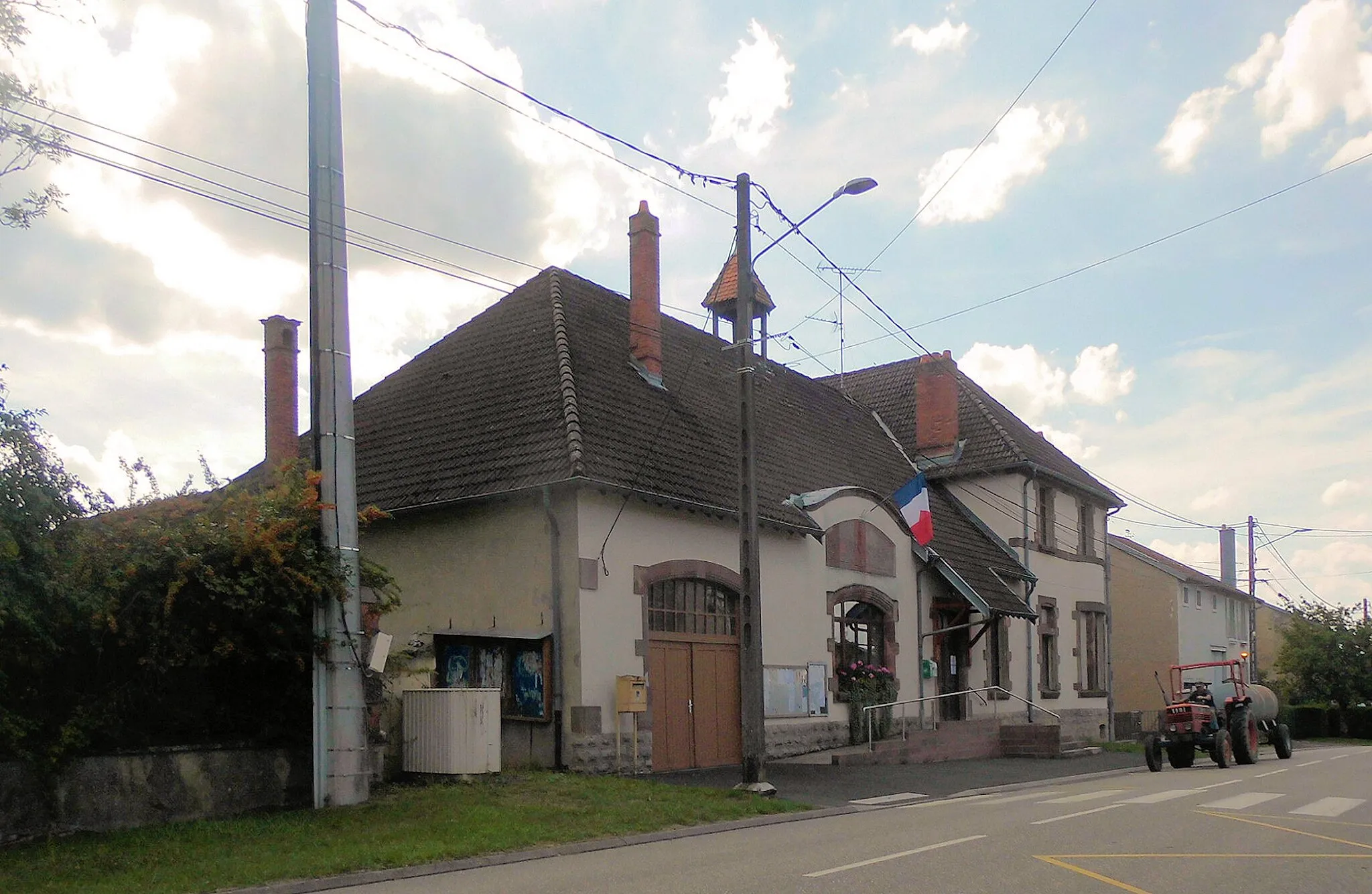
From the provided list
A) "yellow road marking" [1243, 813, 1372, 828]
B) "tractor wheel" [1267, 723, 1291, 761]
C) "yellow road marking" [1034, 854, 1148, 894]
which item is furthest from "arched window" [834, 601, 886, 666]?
"yellow road marking" [1034, 854, 1148, 894]

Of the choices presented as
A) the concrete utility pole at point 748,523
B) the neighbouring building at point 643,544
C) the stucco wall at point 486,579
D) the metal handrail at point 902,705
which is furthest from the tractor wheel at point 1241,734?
the stucco wall at point 486,579

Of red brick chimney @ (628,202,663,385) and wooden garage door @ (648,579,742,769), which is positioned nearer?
wooden garage door @ (648,579,742,769)

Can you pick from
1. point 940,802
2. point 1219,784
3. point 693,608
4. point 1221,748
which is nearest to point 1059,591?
point 1221,748

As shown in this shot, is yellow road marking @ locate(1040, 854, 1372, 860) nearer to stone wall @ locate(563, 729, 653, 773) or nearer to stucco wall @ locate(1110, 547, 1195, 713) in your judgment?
stone wall @ locate(563, 729, 653, 773)

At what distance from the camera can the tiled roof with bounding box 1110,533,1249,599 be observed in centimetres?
5212

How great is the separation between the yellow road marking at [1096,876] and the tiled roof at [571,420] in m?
9.15

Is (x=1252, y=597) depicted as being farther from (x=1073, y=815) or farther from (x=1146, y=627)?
(x=1073, y=815)

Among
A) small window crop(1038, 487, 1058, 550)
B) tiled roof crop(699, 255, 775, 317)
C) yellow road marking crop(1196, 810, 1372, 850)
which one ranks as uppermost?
tiled roof crop(699, 255, 775, 317)

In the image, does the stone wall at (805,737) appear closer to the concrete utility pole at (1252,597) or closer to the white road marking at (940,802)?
the white road marking at (940,802)

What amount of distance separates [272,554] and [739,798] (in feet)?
20.8

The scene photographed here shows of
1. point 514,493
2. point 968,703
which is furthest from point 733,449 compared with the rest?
point 968,703

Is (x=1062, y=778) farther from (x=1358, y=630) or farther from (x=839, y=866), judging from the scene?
(x=1358, y=630)

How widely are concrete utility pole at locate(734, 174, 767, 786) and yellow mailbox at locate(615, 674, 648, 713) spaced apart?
5.96ft

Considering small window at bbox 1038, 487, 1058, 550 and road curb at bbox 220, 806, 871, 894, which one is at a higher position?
small window at bbox 1038, 487, 1058, 550
